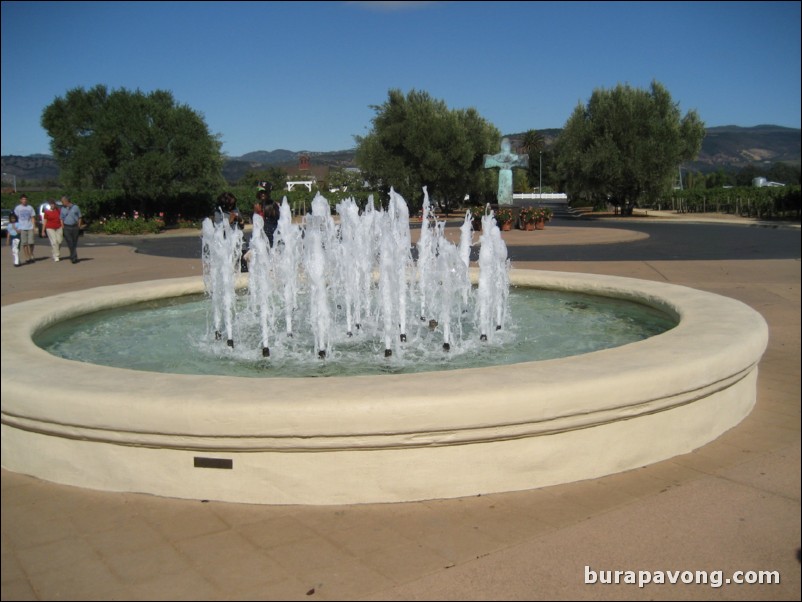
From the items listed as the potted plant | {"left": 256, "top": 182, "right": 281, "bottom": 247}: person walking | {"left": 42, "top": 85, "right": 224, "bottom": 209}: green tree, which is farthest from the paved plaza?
{"left": 42, "top": 85, "right": 224, "bottom": 209}: green tree

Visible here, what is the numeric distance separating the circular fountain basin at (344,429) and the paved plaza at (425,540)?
3.3 inches

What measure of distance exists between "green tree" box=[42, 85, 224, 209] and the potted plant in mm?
14595

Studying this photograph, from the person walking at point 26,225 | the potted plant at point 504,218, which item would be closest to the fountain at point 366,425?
the person walking at point 26,225

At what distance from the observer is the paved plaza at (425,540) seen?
8.16ft

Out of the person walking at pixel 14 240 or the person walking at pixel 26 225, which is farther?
the person walking at pixel 26 225

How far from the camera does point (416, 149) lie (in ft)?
122

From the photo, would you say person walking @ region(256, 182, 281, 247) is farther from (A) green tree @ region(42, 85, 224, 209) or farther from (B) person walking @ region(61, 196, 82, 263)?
(A) green tree @ region(42, 85, 224, 209)

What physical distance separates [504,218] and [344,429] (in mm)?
20722

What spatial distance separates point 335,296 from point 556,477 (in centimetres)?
487

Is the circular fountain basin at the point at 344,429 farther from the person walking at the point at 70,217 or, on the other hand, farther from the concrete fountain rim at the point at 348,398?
the person walking at the point at 70,217

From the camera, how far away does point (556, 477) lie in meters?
3.34

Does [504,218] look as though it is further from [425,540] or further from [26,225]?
[425,540]

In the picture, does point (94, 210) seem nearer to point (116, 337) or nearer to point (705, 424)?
point (116, 337)

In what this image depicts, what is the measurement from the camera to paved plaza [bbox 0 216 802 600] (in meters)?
2.49
